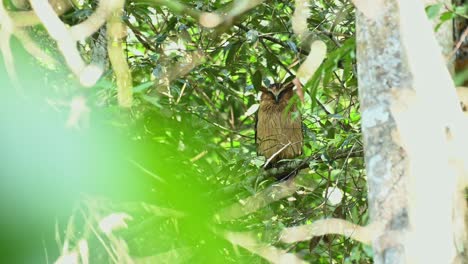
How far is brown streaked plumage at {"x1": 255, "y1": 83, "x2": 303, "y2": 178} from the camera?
12.8 ft

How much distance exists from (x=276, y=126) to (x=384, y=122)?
292 cm

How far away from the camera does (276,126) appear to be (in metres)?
4.22

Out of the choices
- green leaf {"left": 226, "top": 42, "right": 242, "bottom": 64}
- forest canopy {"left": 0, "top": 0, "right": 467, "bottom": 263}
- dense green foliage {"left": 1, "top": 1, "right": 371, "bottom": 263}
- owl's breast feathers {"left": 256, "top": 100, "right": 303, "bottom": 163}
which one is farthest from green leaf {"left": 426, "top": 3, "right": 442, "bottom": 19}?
owl's breast feathers {"left": 256, "top": 100, "right": 303, "bottom": 163}

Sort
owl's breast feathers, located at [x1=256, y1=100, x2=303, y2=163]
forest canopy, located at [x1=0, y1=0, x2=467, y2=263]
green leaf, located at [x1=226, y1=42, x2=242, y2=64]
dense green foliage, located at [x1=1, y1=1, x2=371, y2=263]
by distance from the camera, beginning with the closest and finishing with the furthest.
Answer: forest canopy, located at [x1=0, y1=0, x2=467, y2=263] < dense green foliage, located at [x1=1, y1=1, x2=371, y2=263] < green leaf, located at [x1=226, y1=42, x2=242, y2=64] < owl's breast feathers, located at [x1=256, y1=100, x2=303, y2=163]

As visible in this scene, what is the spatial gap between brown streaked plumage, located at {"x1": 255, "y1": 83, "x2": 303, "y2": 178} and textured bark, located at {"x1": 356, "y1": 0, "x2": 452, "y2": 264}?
8.18 ft

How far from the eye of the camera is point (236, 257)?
213 centimetres

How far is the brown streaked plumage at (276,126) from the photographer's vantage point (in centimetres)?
391

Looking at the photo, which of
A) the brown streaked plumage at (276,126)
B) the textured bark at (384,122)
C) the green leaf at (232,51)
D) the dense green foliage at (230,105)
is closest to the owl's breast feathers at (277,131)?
the brown streaked plumage at (276,126)

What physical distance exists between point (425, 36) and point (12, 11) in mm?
1459

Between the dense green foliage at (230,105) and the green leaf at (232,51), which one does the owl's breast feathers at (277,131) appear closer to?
the dense green foliage at (230,105)

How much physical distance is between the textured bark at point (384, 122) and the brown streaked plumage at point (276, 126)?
2493mm

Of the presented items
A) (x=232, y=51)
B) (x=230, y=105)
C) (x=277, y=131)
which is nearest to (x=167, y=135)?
(x=232, y=51)

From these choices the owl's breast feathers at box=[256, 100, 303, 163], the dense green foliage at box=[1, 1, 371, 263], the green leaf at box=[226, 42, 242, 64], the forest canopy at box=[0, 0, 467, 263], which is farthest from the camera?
the owl's breast feathers at box=[256, 100, 303, 163]

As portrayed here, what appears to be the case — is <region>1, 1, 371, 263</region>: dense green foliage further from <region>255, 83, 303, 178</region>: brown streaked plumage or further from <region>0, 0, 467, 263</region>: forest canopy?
<region>255, 83, 303, 178</region>: brown streaked plumage
